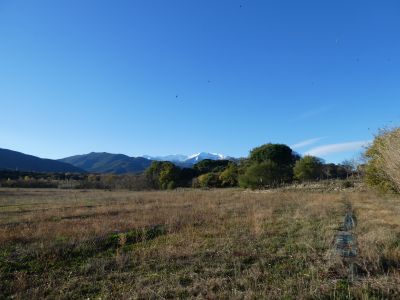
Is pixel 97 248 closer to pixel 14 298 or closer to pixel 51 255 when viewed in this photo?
pixel 51 255

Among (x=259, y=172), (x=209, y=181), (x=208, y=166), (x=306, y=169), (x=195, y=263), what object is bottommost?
(x=195, y=263)

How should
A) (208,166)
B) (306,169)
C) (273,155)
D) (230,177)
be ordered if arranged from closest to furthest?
(306,169) → (273,155) → (230,177) → (208,166)

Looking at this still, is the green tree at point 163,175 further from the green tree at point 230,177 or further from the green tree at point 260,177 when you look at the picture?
the green tree at point 260,177

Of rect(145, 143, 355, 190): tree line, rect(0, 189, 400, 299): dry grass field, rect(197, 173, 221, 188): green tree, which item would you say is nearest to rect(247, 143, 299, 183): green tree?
rect(145, 143, 355, 190): tree line

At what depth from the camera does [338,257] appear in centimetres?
809

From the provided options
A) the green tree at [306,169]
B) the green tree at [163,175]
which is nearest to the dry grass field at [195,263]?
the green tree at [306,169]

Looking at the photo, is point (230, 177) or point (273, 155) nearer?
point (273, 155)

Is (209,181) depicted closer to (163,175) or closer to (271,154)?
(163,175)

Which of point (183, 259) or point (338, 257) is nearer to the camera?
point (338, 257)

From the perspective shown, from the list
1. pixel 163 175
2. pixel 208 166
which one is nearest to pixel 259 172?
pixel 163 175

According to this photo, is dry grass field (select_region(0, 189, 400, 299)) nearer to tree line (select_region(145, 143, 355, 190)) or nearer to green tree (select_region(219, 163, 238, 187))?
tree line (select_region(145, 143, 355, 190))

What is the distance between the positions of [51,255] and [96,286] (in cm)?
291

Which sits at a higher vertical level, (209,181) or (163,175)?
(163,175)

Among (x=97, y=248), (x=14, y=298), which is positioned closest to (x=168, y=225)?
(x=97, y=248)
